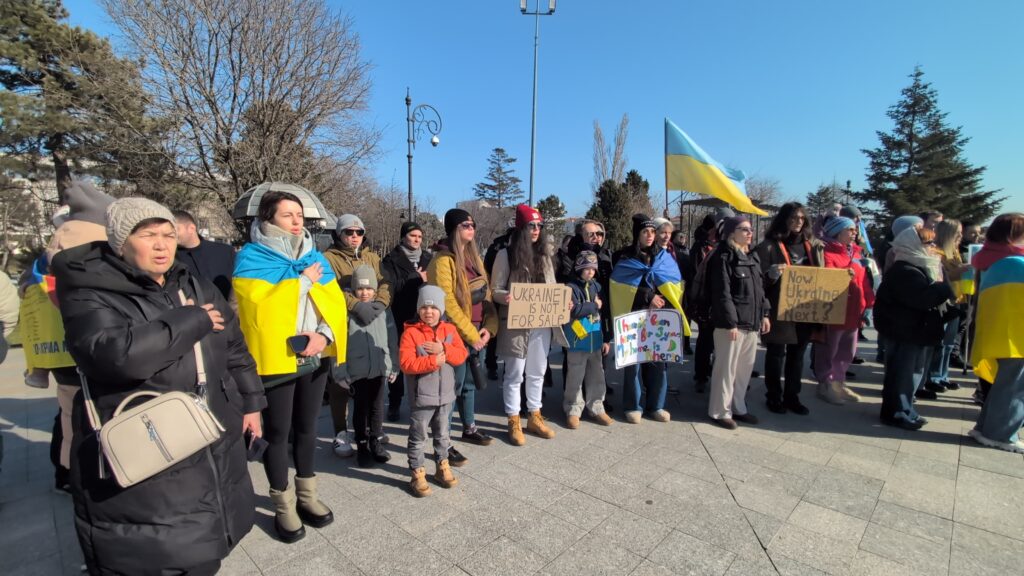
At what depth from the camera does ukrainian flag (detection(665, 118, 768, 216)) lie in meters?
6.26

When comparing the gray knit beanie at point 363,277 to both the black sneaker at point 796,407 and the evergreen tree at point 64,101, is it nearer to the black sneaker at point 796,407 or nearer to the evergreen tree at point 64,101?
the black sneaker at point 796,407

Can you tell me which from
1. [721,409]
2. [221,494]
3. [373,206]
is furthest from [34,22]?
[721,409]

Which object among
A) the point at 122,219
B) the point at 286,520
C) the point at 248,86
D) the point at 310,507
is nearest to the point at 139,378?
the point at 122,219

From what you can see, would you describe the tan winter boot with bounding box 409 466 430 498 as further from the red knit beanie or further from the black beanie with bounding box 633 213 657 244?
the black beanie with bounding box 633 213 657 244

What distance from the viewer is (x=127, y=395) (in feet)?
5.49

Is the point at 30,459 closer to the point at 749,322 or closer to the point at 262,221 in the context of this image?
the point at 262,221

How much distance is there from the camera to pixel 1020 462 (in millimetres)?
3789

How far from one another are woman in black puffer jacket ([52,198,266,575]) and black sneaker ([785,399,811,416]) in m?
5.19

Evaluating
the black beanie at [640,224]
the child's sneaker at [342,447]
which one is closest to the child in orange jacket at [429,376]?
the child's sneaker at [342,447]

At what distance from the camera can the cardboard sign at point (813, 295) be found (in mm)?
4770

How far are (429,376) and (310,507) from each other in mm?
1114

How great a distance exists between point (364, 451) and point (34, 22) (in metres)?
22.3

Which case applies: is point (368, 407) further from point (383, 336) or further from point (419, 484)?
point (419, 484)

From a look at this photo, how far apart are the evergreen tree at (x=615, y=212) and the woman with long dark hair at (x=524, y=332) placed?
2053 centimetres
